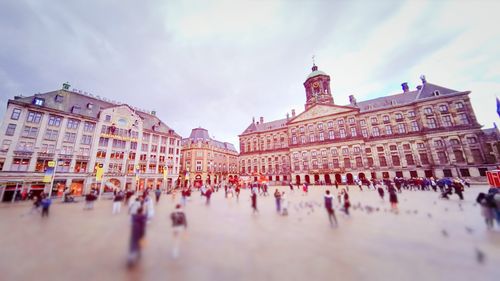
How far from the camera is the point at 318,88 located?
52875mm

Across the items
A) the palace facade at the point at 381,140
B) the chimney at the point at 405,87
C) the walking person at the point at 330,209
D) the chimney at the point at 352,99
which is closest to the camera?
the walking person at the point at 330,209

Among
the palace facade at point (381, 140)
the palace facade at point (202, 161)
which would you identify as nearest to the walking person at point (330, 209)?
the palace facade at point (381, 140)

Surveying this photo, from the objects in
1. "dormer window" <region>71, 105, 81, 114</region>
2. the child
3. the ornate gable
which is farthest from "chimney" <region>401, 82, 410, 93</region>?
"dormer window" <region>71, 105, 81, 114</region>

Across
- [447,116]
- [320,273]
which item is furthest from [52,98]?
[447,116]

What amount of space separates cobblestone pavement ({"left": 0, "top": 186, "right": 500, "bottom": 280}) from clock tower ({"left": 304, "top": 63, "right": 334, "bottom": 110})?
46.8m

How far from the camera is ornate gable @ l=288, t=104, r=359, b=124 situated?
1815 inches

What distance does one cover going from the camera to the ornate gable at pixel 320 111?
4611cm

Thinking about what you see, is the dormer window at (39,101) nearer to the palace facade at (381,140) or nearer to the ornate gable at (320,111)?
the palace facade at (381,140)

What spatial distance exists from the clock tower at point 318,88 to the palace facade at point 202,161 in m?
34.0

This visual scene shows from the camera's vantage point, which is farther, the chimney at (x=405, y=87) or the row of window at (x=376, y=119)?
the chimney at (x=405, y=87)

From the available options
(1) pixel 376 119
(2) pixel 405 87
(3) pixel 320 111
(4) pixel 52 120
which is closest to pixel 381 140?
(1) pixel 376 119

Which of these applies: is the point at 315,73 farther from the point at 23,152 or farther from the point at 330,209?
the point at 23,152

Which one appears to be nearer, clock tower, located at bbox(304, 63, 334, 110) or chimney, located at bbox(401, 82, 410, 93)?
chimney, located at bbox(401, 82, 410, 93)

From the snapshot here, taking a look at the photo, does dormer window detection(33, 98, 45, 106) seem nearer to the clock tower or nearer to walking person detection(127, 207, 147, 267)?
walking person detection(127, 207, 147, 267)
